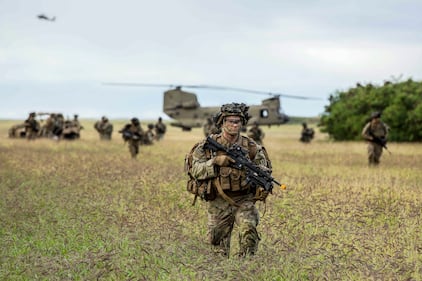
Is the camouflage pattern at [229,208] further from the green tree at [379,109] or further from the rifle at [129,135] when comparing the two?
the green tree at [379,109]

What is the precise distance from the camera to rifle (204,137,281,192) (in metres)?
7.12

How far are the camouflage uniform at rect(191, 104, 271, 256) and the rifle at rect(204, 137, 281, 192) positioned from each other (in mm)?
89

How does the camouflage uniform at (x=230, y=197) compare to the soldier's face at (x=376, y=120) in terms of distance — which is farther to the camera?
the soldier's face at (x=376, y=120)

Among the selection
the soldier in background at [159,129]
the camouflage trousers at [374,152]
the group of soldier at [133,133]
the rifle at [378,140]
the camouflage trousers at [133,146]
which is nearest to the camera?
the rifle at [378,140]

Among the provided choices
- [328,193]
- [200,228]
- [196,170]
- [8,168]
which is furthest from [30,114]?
[196,170]

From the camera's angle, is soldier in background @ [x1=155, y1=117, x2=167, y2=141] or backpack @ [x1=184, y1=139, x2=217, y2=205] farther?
soldier in background @ [x1=155, y1=117, x2=167, y2=141]

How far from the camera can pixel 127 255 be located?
7.97 meters

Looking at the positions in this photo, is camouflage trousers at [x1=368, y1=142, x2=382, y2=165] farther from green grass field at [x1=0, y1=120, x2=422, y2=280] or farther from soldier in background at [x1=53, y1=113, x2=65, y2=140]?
soldier in background at [x1=53, y1=113, x2=65, y2=140]

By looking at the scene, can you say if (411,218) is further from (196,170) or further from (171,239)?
(196,170)

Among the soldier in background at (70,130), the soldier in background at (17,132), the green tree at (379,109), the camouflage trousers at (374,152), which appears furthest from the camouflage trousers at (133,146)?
the green tree at (379,109)

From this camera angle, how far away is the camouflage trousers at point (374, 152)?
21859 mm

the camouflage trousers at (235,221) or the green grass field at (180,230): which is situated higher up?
the camouflage trousers at (235,221)

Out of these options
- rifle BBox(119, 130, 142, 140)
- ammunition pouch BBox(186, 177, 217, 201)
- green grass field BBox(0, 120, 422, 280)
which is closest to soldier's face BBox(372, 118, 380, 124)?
green grass field BBox(0, 120, 422, 280)

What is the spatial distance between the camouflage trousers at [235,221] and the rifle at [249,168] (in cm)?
25
